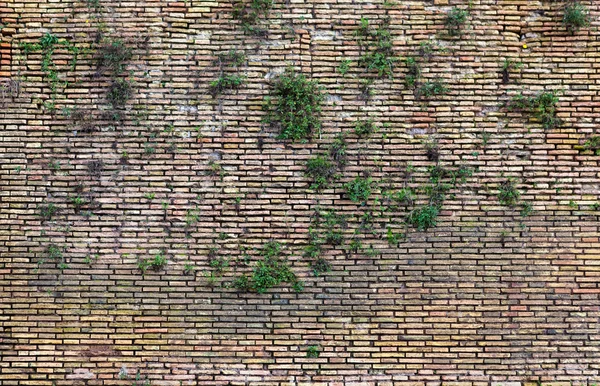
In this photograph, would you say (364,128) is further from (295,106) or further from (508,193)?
(508,193)

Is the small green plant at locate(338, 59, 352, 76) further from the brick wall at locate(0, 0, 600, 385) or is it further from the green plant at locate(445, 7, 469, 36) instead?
the green plant at locate(445, 7, 469, 36)

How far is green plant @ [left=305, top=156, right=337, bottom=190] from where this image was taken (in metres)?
6.44

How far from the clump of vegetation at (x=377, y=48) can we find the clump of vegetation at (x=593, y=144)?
2325 mm

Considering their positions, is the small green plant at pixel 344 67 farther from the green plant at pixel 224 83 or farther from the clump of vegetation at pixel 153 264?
the clump of vegetation at pixel 153 264

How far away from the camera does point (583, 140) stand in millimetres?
6535

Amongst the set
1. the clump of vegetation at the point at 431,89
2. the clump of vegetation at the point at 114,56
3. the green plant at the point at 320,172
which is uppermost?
the clump of vegetation at the point at 114,56

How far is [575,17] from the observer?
258 inches

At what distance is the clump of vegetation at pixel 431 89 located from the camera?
6.57 m

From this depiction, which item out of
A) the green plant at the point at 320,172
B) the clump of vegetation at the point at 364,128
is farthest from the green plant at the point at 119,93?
the clump of vegetation at the point at 364,128

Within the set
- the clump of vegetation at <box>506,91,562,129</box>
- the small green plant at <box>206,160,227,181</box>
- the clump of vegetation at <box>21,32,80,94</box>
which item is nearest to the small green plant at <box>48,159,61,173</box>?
the clump of vegetation at <box>21,32,80,94</box>

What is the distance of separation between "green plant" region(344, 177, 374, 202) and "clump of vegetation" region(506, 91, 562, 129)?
1840 millimetres

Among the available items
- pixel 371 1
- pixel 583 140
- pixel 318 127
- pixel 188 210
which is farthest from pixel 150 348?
pixel 583 140

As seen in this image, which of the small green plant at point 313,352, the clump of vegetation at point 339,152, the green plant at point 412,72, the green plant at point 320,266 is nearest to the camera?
the small green plant at point 313,352

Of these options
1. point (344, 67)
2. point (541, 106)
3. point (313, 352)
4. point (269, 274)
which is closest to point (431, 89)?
point (344, 67)
